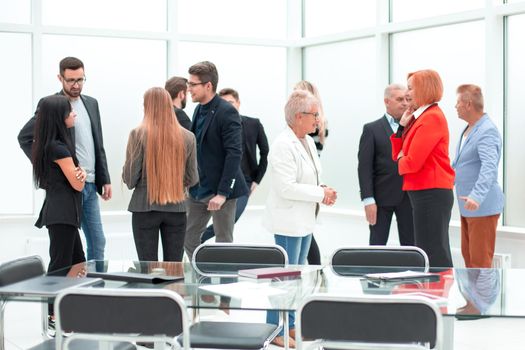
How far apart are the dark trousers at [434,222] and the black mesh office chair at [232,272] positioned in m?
1.50

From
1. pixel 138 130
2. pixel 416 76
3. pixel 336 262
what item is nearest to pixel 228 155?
pixel 138 130

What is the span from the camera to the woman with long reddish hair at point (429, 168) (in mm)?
5383

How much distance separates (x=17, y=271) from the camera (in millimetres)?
3789

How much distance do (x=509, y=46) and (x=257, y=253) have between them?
135 inches

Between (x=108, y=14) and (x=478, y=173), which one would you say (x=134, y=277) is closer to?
(x=478, y=173)

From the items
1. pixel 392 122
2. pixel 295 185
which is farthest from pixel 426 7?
pixel 295 185

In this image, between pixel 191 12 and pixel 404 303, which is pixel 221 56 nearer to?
pixel 191 12

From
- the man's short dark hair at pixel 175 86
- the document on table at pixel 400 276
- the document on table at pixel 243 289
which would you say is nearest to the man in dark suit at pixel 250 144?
the man's short dark hair at pixel 175 86

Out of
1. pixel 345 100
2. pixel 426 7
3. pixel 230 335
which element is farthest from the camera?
pixel 345 100

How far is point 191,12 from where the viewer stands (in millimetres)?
8617

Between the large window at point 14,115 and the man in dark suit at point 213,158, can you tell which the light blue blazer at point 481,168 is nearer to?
the man in dark suit at point 213,158

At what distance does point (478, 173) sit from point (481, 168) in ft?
0.46

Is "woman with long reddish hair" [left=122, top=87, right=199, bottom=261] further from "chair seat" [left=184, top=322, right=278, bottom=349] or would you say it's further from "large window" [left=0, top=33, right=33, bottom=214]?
"large window" [left=0, top=33, right=33, bottom=214]

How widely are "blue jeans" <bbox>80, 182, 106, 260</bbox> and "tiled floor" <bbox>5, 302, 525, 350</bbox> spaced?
0.67 meters
